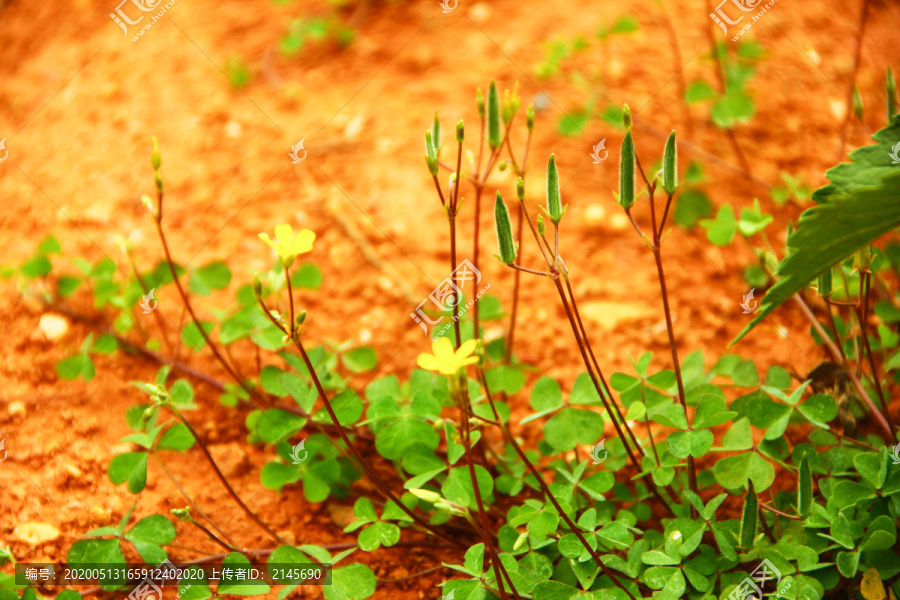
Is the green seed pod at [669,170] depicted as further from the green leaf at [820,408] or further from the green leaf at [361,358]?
the green leaf at [361,358]

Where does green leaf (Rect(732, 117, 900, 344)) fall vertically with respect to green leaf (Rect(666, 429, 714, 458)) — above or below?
above

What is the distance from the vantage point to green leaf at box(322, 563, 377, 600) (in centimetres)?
144

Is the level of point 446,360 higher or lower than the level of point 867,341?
higher

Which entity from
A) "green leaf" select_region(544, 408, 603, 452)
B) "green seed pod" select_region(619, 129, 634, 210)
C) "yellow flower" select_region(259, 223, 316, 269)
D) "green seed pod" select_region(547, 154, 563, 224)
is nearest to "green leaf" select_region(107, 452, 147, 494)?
"yellow flower" select_region(259, 223, 316, 269)

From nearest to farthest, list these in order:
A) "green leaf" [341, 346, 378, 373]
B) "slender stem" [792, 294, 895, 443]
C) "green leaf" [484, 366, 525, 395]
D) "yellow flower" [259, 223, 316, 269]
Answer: "yellow flower" [259, 223, 316, 269], "slender stem" [792, 294, 895, 443], "green leaf" [484, 366, 525, 395], "green leaf" [341, 346, 378, 373]

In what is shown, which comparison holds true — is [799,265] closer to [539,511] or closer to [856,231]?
[856,231]

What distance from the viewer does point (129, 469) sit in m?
1.67

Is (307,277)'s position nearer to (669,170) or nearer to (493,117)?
(493,117)

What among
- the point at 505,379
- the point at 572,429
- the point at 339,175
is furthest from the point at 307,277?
the point at 572,429

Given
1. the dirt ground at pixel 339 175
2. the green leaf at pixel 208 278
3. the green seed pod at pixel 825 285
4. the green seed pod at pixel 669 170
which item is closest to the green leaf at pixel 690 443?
the green seed pod at pixel 825 285

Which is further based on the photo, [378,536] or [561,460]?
[561,460]

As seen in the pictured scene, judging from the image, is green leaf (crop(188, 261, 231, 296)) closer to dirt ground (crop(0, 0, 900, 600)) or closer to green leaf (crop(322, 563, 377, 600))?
dirt ground (crop(0, 0, 900, 600))

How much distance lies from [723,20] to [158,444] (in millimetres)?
2985

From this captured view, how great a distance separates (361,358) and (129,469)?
27.0 inches
